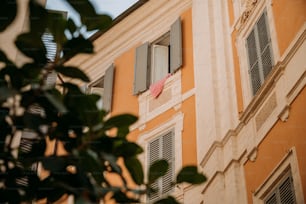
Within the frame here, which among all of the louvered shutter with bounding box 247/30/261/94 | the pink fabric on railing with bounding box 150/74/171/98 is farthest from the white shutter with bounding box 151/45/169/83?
the louvered shutter with bounding box 247/30/261/94

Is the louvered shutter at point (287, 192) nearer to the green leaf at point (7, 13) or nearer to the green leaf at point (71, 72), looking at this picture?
the green leaf at point (71, 72)

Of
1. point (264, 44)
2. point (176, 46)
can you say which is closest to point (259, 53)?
point (264, 44)

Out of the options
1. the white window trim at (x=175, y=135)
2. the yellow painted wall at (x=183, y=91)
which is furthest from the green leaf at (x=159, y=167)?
the white window trim at (x=175, y=135)

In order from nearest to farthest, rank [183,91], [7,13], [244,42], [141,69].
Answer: [7,13] → [244,42] → [183,91] → [141,69]

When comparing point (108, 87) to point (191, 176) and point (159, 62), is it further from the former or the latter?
point (191, 176)

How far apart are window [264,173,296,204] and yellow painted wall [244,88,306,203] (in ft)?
1.06

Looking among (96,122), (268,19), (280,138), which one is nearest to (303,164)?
(280,138)

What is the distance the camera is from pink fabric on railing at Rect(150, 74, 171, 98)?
42.3 ft

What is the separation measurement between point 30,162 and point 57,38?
1.88 feet

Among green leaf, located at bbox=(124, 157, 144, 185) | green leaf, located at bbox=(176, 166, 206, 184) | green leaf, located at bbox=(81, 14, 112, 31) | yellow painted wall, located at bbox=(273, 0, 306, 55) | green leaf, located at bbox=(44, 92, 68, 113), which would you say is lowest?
green leaf, located at bbox=(176, 166, 206, 184)

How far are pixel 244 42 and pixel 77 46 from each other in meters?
8.69

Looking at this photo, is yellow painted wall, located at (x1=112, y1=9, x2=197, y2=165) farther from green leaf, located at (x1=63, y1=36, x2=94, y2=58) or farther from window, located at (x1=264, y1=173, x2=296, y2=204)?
green leaf, located at (x1=63, y1=36, x2=94, y2=58)

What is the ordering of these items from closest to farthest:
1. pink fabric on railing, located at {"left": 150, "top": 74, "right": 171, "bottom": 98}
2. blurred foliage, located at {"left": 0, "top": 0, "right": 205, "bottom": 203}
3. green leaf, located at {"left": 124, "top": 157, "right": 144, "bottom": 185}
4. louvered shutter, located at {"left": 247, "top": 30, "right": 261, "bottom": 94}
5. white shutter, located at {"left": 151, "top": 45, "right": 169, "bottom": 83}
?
blurred foliage, located at {"left": 0, "top": 0, "right": 205, "bottom": 203} → green leaf, located at {"left": 124, "top": 157, "right": 144, "bottom": 185} → louvered shutter, located at {"left": 247, "top": 30, "right": 261, "bottom": 94} → pink fabric on railing, located at {"left": 150, "top": 74, "right": 171, "bottom": 98} → white shutter, located at {"left": 151, "top": 45, "right": 169, "bottom": 83}

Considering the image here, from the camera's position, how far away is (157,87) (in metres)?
13.0
